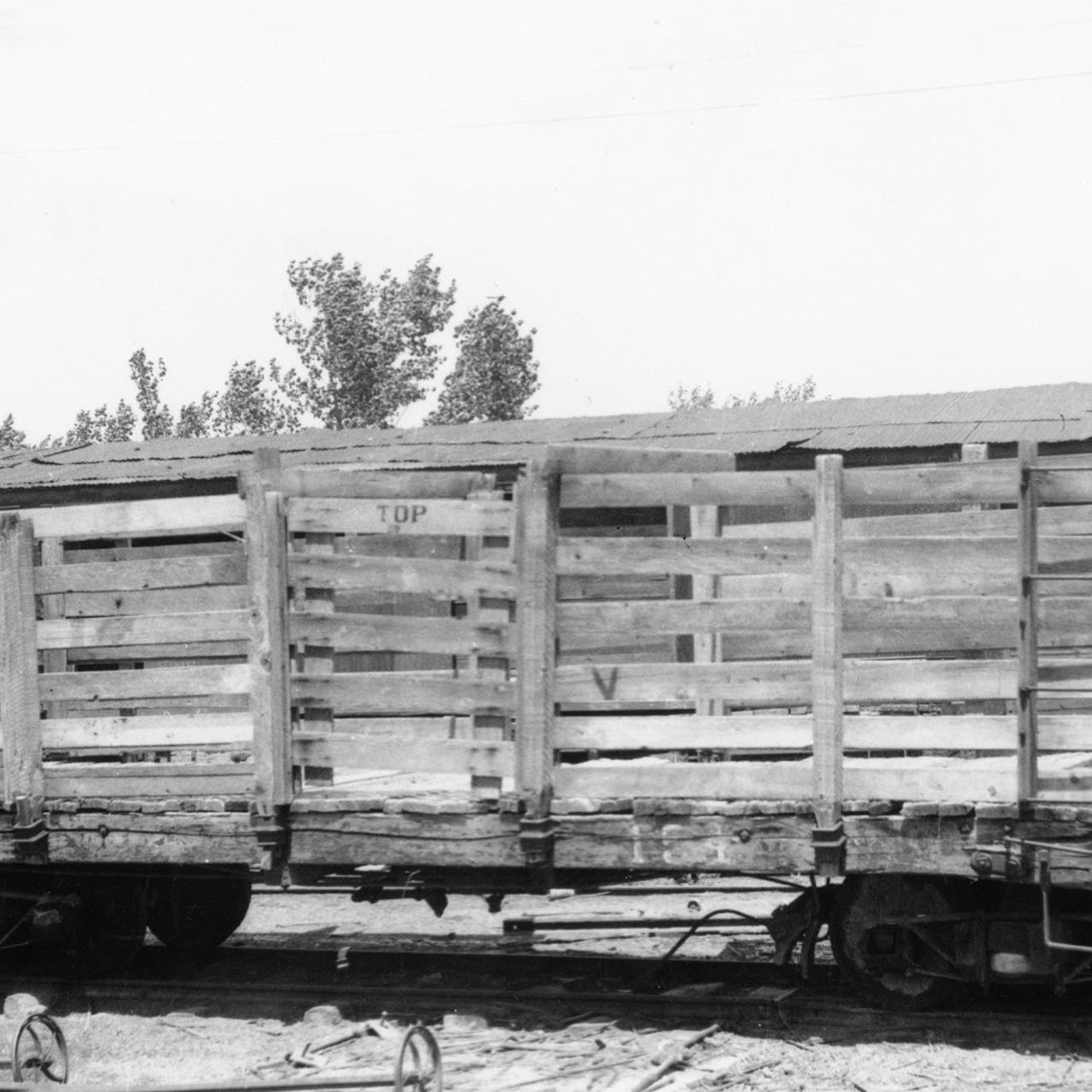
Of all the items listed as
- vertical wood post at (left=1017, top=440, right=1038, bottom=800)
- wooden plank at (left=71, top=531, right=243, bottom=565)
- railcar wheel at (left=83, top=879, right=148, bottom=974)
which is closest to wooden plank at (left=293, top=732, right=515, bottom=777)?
vertical wood post at (left=1017, top=440, right=1038, bottom=800)

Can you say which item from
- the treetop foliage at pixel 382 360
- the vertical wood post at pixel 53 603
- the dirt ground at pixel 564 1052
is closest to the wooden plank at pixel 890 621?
the dirt ground at pixel 564 1052

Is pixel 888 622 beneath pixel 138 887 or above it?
above

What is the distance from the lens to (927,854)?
5.64 meters

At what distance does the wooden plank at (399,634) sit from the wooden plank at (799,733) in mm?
441

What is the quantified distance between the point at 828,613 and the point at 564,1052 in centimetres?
212

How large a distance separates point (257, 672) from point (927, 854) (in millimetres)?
2809

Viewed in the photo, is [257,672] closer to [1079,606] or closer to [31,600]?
[31,600]

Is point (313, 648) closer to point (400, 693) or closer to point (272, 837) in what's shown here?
point (400, 693)

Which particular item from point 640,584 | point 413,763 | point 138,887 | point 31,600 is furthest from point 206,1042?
point 640,584

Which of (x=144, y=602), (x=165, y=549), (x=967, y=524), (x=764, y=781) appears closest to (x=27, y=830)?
(x=144, y=602)

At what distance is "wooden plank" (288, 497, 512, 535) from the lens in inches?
232

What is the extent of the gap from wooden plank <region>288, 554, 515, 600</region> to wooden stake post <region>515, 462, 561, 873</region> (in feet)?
0.38

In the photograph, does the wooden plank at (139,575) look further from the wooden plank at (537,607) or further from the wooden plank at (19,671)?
the wooden plank at (537,607)

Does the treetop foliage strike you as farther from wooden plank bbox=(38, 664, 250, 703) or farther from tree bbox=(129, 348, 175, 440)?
wooden plank bbox=(38, 664, 250, 703)
